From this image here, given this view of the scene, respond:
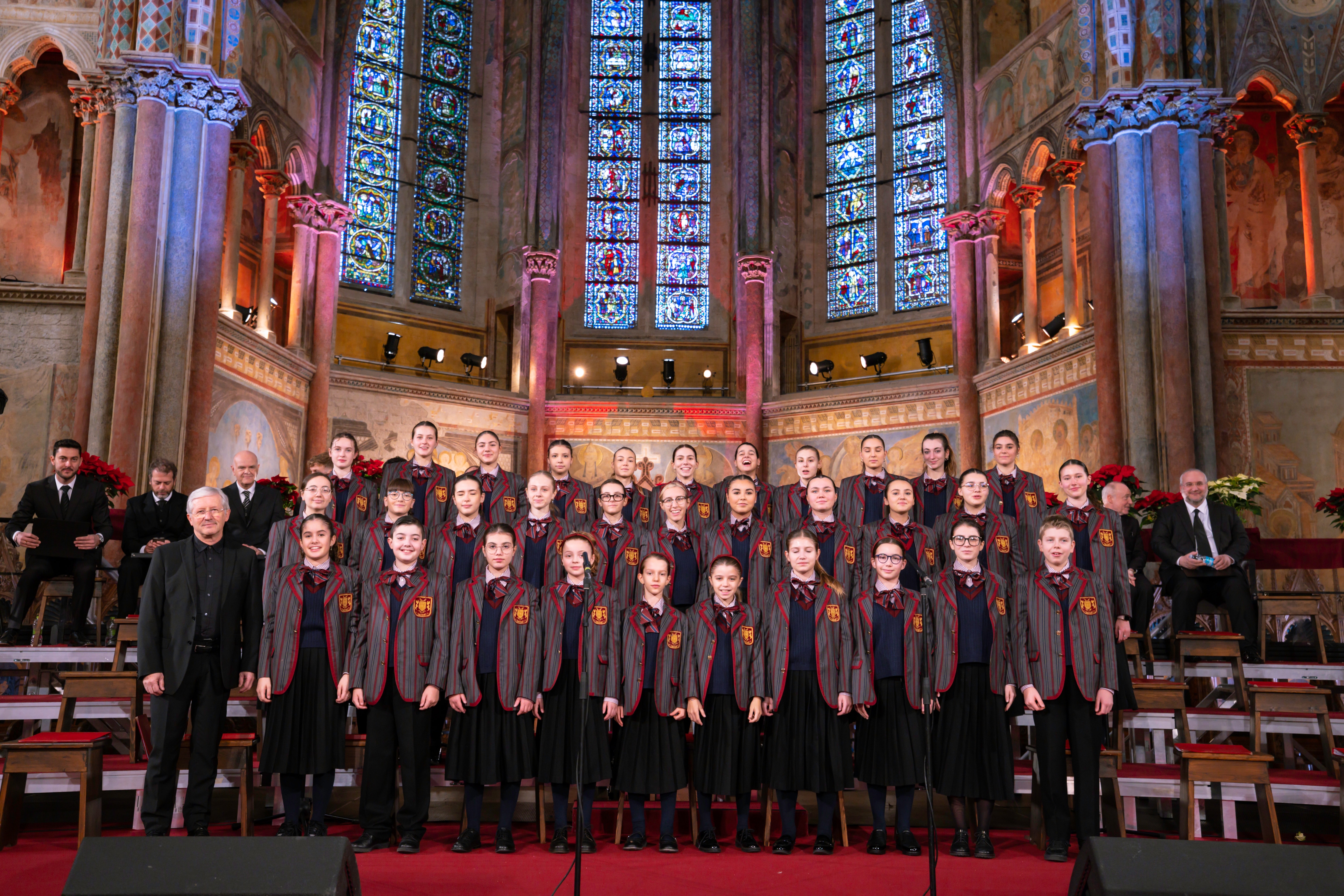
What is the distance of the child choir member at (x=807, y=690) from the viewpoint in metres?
5.58

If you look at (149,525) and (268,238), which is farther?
(268,238)

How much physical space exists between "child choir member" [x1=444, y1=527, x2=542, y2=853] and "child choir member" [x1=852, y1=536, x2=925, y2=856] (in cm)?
164

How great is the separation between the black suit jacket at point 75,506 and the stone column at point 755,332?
478 inches

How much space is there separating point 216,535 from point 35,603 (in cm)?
427

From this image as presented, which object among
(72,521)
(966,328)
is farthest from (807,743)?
(966,328)

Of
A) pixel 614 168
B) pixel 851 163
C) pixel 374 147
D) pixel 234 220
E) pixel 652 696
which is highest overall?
pixel 614 168

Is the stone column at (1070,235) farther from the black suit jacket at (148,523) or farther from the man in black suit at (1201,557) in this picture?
the black suit jacket at (148,523)

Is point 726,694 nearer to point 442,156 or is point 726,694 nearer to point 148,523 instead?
point 148,523

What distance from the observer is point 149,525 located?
26.0 ft

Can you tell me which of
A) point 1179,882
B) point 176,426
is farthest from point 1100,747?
point 176,426

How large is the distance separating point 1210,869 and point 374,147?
58.4ft

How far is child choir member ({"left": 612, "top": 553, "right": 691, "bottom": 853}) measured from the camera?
567cm

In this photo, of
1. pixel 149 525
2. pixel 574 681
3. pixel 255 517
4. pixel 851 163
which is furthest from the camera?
pixel 851 163

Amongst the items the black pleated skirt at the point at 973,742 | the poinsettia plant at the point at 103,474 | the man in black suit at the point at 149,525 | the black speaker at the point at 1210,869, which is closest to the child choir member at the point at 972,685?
the black pleated skirt at the point at 973,742
